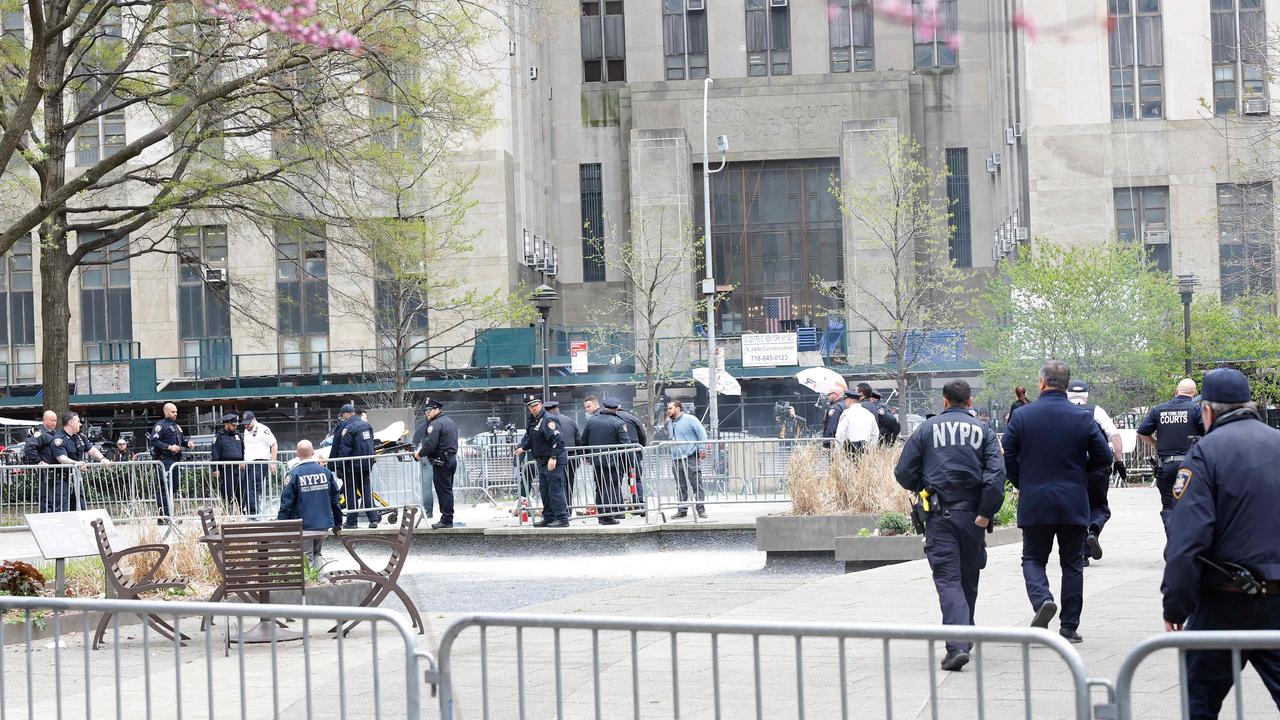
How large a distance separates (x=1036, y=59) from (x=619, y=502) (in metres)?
35.4

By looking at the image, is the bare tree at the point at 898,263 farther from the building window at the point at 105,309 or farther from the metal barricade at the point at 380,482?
the building window at the point at 105,309

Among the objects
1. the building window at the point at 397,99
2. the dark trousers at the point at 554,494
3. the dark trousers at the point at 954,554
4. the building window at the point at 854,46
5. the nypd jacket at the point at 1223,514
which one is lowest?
the dark trousers at the point at 554,494

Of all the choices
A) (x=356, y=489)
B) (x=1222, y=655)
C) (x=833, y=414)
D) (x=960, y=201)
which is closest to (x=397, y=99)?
(x=356, y=489)

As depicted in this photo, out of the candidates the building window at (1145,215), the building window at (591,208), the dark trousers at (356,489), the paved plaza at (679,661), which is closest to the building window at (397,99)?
the dark trousers at (356,489)

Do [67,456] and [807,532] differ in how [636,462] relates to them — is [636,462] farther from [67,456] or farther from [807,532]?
[67,456]

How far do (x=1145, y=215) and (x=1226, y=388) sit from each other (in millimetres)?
48121

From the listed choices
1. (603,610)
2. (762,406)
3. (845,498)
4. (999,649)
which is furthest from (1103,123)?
(999,649)

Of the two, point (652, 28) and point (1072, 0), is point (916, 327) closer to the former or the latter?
point (1072, 0)

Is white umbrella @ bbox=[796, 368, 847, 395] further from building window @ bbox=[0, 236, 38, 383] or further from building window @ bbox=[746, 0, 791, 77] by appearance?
building window @ bbox=[0, 236, 38, 383]

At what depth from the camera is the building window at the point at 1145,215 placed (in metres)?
51.2

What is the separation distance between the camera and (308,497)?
1336cm

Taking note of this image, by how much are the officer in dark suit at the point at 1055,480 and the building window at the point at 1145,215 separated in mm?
44370

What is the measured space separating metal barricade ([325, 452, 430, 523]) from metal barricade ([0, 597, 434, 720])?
10.0m

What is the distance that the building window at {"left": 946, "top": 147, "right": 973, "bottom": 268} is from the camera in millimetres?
60031
